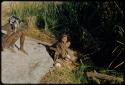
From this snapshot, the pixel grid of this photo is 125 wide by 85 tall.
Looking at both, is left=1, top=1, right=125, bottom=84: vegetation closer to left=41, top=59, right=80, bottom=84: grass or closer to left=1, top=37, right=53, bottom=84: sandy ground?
left=41, top=59, right=80, bottom=84: grass

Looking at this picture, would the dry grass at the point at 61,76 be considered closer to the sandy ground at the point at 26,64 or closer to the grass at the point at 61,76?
the grass at the point at 61,76

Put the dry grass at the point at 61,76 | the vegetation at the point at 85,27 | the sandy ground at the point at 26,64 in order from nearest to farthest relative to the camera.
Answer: the sandy ground at the point at 26,64
the dry grass at the point at 61,76
the vegetation at the point at 85,27

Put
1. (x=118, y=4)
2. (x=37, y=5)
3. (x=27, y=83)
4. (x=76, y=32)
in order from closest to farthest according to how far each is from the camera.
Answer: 1. (x=27, y=83)
2. (x=118, y=4)
3. (x=76, y=32)
4. (x=37, y=5)

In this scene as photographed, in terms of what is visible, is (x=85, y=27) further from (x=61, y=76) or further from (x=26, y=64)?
→ (x=26, y=64)

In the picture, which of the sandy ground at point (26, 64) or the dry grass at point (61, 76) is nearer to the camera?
the sandy ground at point (26, 64)

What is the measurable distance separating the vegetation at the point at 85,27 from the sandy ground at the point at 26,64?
0.35 meters

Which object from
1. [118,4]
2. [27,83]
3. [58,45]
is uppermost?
[118,4]

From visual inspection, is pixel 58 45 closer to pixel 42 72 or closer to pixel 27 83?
pixel 42 72

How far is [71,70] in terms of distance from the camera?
7.26 meters

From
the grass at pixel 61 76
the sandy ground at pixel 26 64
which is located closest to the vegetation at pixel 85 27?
the grass at pixel 61 76

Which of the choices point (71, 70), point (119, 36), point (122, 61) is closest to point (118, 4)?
point (119, 36)

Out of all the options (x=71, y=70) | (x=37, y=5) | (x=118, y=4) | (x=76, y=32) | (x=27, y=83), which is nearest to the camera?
(x=27, y=83)

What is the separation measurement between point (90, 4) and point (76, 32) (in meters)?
0.93

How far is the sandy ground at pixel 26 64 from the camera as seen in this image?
6.67m
